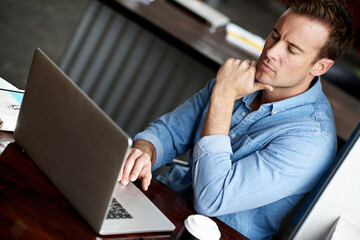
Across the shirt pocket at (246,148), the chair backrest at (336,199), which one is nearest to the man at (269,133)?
the shirt pocket at (246,148)

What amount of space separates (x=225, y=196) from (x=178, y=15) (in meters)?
1.97

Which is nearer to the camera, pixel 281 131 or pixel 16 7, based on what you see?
pixel 281 131

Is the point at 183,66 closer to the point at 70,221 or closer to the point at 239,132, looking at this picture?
the point at 239,132

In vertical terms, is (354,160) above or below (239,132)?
above

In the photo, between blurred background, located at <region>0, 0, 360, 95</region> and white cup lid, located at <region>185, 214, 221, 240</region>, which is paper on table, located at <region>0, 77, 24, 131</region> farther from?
blurred background, located at <region>0, 0, 360, 95</region>

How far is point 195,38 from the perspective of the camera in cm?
277

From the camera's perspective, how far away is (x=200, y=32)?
296 centimetres

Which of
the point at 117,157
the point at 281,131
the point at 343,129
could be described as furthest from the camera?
the point at 343,129

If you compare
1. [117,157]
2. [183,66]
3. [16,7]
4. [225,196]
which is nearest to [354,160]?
[225,196]

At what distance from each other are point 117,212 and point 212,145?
0.43 m

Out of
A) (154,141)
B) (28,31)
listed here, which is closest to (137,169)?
(154,141)

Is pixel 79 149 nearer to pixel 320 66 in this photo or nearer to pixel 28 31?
pixel 320 66

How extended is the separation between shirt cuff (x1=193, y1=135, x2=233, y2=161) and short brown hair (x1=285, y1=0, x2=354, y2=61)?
0.45 m

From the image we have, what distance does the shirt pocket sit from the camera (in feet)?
4.99
